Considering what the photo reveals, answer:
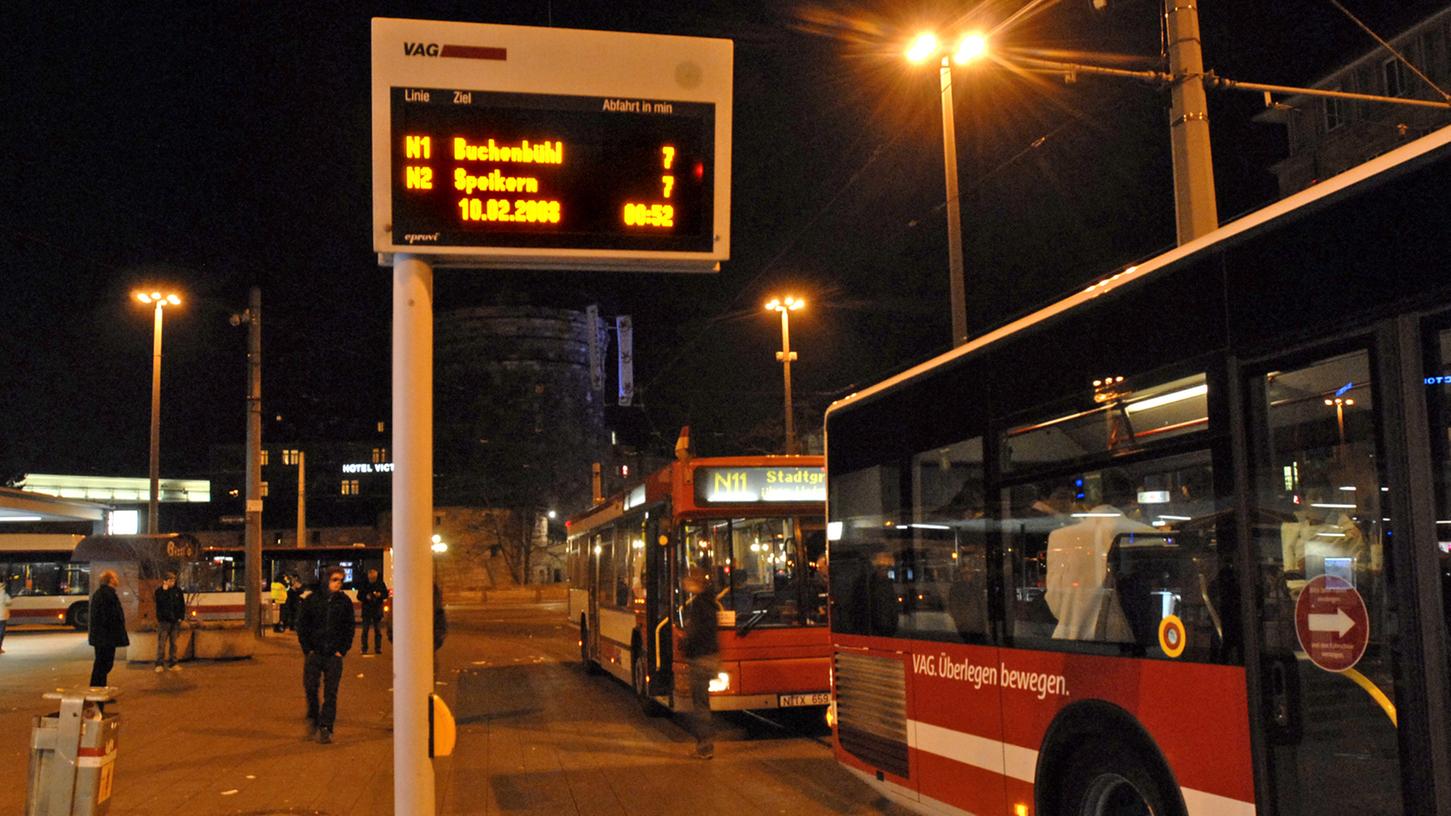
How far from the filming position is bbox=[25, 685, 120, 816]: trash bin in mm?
6527

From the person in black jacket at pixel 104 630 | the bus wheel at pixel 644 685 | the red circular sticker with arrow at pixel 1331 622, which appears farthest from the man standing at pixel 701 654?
the person in black jacket at pixel 104 630

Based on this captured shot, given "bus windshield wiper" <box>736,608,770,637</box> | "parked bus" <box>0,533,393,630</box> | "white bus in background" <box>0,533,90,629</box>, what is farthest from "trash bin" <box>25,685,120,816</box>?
"white bus in background" <box>0,533,90,629</box>

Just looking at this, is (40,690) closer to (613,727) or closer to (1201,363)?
(613,727)

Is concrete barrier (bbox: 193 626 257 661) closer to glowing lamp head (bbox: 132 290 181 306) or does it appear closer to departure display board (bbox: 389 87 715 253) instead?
glowing lamp head (bbox: 132 290 181 306)

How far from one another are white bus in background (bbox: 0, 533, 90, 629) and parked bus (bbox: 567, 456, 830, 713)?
114 feet

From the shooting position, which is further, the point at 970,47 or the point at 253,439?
the point at 253,439

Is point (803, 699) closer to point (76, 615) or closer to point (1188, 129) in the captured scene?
point (1188, 129)

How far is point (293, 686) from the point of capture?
18875 millimetres

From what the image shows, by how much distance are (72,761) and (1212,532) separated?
5.94 meters

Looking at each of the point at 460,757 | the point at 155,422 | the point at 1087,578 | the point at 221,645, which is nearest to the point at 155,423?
the point at 155,422

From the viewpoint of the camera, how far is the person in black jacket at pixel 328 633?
12.7 meters

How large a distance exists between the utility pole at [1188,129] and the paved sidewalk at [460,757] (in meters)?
4.97

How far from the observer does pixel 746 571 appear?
1293cm

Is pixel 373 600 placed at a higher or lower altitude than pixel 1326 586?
lower
